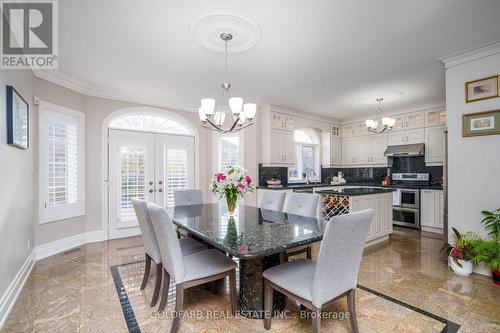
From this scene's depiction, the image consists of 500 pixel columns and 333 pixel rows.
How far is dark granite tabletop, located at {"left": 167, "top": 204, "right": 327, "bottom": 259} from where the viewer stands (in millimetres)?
1632

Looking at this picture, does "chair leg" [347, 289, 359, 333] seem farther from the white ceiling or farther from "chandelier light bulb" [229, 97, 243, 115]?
the white ceiling

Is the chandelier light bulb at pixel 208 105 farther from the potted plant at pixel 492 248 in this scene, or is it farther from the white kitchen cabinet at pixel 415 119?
the white kitchen cabinet at pixel 415 119

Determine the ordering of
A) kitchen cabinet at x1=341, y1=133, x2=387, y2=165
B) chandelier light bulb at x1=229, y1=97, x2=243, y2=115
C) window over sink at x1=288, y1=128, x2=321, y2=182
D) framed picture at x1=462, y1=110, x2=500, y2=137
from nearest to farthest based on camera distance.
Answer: chandelier light bulb at x1=229, y1=97, x2=243, y2=115 < framed picture at x1=462, y1=110, x2=500, y2=137 < kitchen cabinet at x1=341, y1=133, x2=387, y2=165 < window over sink at x1=288, y1=128, x2=321, y2=182

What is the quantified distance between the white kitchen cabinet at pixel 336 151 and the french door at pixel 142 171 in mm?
3638

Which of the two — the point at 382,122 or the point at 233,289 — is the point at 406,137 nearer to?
the point at 382,122

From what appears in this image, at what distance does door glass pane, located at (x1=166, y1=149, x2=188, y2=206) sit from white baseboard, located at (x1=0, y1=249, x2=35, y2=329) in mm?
2236

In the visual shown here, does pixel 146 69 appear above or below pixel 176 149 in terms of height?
above

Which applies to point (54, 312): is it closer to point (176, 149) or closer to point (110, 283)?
point (110, 283)

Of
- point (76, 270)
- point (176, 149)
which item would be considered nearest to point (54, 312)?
point (76, 270)

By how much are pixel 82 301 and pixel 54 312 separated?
0.21 metres

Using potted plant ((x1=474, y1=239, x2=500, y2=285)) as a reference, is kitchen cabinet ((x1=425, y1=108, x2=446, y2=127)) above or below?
above

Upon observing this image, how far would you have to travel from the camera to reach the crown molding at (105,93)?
3494 mm

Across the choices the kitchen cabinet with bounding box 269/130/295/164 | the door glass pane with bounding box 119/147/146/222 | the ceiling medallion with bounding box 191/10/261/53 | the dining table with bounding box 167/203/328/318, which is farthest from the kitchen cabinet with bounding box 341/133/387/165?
the door glass pane with bounding box 119/147/146/222

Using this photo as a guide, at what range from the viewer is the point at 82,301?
2.29 m
